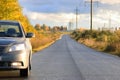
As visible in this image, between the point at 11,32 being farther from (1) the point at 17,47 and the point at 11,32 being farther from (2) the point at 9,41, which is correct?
(1) the point at 17,47

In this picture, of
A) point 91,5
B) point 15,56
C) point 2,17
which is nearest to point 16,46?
point 15,56

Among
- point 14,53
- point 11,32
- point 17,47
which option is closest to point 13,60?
point 14,53

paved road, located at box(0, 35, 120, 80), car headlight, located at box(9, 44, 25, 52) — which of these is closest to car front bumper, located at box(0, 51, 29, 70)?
car headlight, located at box(9, 44, 25, 52)

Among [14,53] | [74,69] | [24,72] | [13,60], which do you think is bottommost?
[74,69]

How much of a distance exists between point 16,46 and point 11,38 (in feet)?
2.32

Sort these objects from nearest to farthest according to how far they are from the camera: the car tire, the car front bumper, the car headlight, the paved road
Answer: the car front bumper
the car headlight
the car tire
the paved road

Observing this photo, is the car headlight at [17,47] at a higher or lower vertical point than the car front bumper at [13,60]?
higher

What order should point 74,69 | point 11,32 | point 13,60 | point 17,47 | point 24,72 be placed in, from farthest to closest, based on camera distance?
point 74,69, point 11,32, point 24,72, point 17,47, point 13,60

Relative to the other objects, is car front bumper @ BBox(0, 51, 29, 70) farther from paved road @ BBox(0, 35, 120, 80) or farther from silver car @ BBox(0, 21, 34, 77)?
paved road @ BBox(0, 35, 120, 80)

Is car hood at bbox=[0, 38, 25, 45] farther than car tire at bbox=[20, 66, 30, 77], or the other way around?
car tire at bbox=[20, 66, 30, 77]

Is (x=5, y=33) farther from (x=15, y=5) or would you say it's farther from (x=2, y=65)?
(x=15, y=5)

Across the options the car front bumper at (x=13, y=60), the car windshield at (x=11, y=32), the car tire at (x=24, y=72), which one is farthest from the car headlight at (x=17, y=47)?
the car windshield at (x=11, y=32)

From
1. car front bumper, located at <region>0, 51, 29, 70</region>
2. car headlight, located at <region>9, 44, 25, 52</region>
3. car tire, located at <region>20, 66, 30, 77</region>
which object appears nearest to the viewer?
car front bumper, located at <region>0, 51, 29, 70</region>

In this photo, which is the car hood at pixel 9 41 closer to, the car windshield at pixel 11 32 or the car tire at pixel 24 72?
the car windshield at pixel 11 32
